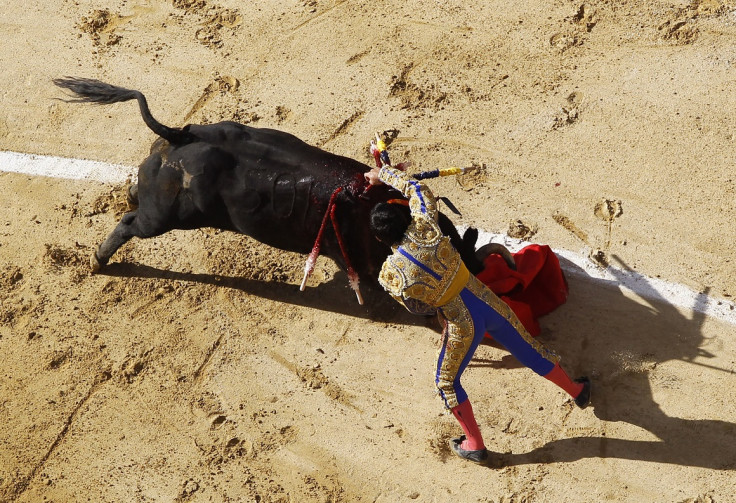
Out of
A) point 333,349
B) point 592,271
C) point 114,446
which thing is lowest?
point 114,446

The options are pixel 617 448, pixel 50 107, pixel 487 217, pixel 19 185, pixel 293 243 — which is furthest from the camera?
pixel 50 107

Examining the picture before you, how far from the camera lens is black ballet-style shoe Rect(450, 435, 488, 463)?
4.94 m

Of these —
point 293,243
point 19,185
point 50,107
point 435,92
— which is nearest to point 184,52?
point 50,107

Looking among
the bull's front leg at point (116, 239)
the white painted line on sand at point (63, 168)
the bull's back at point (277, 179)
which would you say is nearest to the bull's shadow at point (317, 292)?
the bull's front leg at point (116, 239)

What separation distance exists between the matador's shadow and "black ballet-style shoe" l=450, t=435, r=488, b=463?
18cm

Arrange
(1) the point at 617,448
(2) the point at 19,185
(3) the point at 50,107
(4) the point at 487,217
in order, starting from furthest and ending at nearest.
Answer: (3) the point at 50,107 → (2) the point at 19,185 → (4) the point at 487,217 → (1) the point at 617,448

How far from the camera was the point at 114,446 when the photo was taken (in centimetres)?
536

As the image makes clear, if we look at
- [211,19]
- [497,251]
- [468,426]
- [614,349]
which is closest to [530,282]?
[497,251]

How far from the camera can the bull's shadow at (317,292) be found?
229 inches

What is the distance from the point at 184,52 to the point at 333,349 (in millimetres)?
3456

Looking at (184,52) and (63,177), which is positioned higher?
(184,52)

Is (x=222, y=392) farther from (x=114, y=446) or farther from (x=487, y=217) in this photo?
(x=487, y=217)

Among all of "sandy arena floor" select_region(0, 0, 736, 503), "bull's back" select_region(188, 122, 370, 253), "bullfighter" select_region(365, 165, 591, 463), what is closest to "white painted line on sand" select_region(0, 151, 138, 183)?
"sandy arena floor" select_region(0, 0, 736, 503)

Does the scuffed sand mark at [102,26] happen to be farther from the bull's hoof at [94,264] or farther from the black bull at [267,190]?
the black bull at [267,190]
